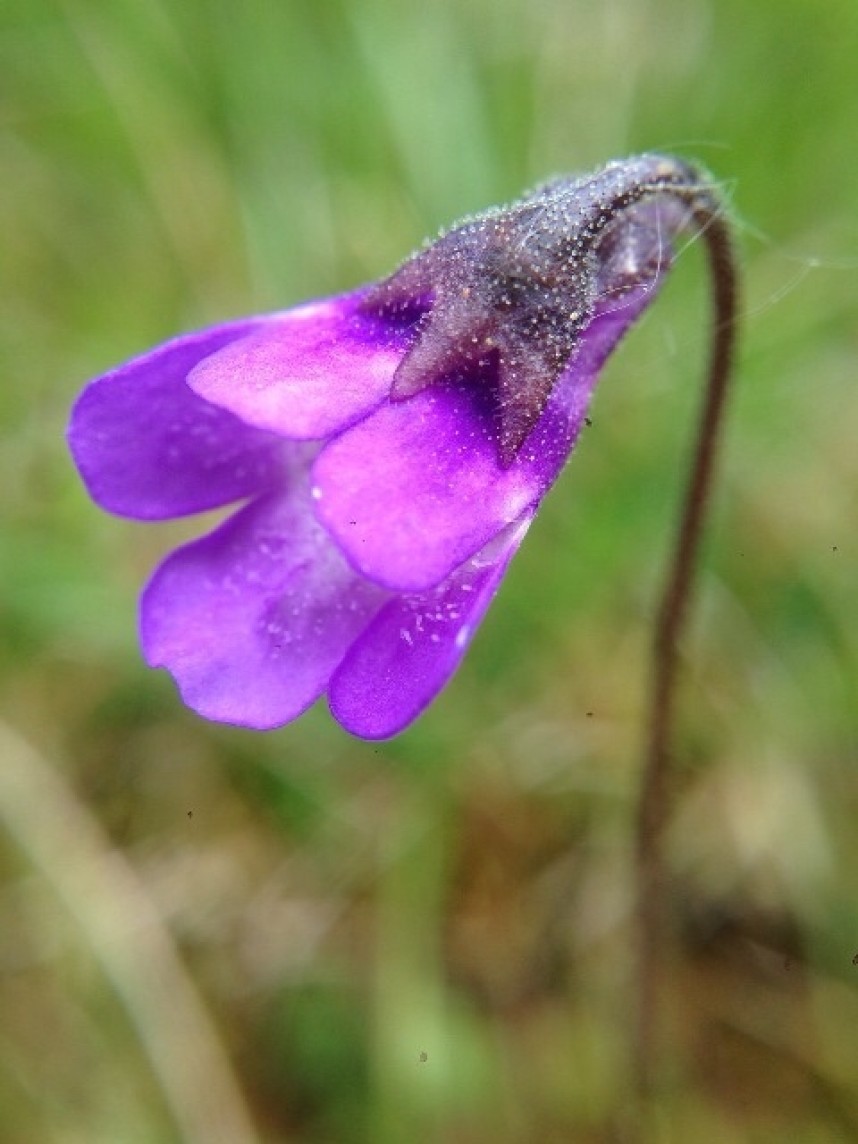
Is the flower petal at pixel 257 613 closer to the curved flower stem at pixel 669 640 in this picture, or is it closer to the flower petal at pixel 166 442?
the flower petal at pixel 166 442

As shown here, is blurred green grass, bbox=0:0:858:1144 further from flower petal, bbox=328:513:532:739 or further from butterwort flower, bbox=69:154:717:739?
flower petal, bbox=328:513:532:739

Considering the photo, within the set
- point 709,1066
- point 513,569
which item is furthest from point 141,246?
point 709,1066

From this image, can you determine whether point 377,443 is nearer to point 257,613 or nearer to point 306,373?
point 306,373

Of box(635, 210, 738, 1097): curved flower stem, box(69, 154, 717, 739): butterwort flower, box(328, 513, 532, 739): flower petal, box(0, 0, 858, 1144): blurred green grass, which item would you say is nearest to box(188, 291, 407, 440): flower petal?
box(69, 154, 717, 739): butterwort flower

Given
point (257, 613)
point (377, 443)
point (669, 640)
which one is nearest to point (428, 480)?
point (377, 443)

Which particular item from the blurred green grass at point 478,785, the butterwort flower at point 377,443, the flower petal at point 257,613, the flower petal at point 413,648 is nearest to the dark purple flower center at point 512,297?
the butterwort flower at point 377,443
